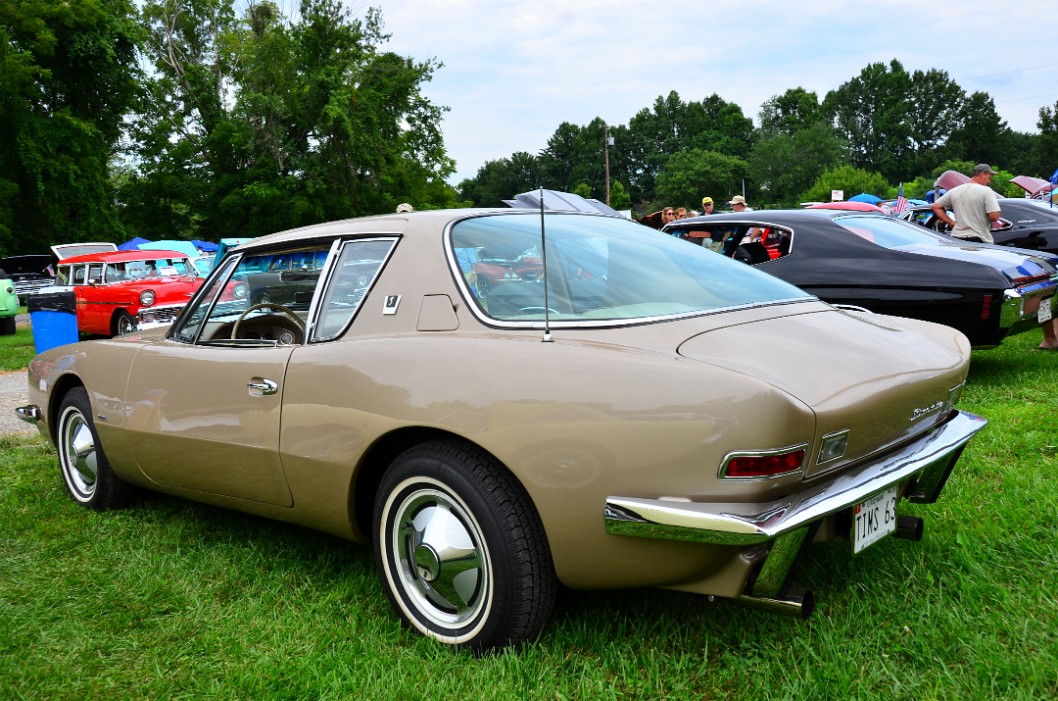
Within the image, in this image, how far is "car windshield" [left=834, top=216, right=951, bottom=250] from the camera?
19.9ft

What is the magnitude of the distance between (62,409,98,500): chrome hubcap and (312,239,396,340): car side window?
1.79m

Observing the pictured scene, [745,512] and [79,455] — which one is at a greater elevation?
[745,512]

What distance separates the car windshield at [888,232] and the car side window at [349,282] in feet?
13.6

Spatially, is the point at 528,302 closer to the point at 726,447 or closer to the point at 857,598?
the point at 726,447

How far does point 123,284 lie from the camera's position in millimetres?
13383

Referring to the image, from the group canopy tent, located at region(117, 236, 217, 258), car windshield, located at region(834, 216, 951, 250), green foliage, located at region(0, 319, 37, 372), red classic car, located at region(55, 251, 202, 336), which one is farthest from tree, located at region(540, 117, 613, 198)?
canopy tent, located at region(117, 236, 217, 258)

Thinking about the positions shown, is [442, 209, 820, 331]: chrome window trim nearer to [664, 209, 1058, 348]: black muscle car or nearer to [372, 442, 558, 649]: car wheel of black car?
[372, 442, 558, 649]: car wheel of black car

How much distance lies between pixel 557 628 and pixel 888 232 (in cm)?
480

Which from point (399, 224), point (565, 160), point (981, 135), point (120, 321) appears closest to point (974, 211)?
point (565, 160)

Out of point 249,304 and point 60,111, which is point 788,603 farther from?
point 60,111

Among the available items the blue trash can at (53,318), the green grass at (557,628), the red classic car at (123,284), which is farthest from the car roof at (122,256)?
the green grass at (557,628)

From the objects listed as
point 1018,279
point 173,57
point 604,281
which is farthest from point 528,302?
point 173,57

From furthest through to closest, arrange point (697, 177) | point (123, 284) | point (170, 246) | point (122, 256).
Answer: point (697, 177), point (170, 246), point (122, 256), point (123, 284)

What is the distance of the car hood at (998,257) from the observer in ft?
17.8
